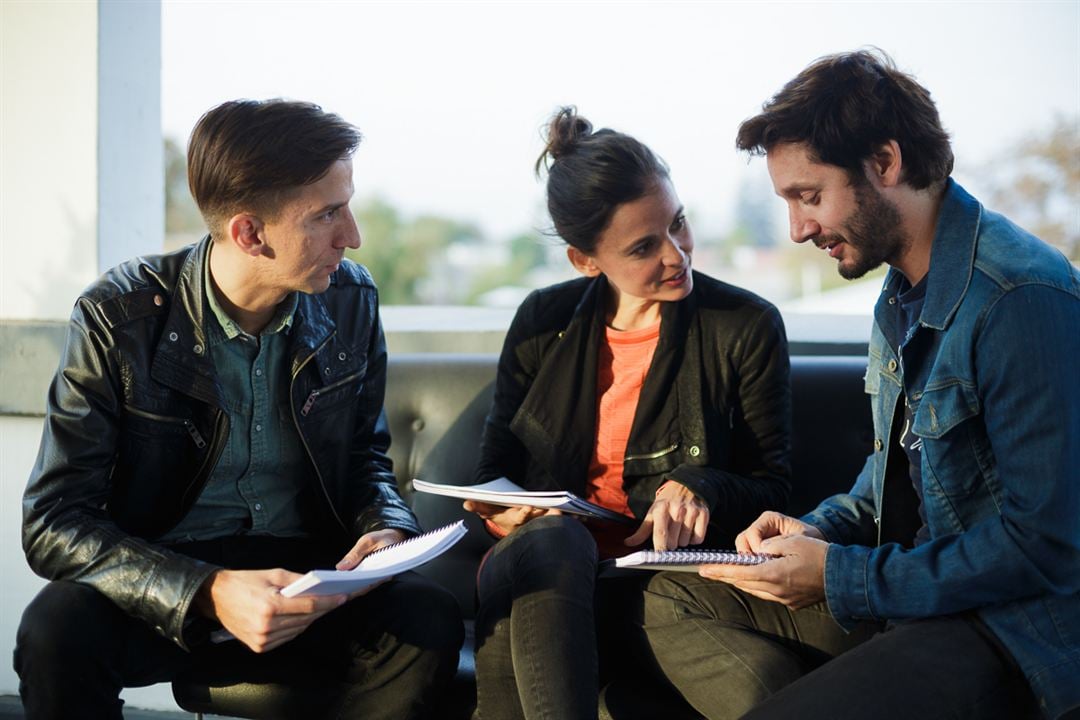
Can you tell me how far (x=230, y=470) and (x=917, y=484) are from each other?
1282mm

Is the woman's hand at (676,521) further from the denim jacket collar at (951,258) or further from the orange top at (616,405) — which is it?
the denim jacket collar at (951,258)

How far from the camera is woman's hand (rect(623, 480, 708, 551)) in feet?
6.75

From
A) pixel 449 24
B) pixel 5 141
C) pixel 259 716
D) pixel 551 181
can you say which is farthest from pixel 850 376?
pixel 449 24

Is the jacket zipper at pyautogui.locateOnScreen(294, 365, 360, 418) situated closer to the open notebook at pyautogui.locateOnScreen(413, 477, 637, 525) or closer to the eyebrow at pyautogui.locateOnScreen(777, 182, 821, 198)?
the open notebook at pyautogui.locateOnScreen(413, 477, 637, 525)

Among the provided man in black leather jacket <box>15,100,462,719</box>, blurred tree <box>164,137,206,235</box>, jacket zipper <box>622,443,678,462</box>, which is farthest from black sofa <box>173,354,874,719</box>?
blurred tree <box>164,137,206,235</box>

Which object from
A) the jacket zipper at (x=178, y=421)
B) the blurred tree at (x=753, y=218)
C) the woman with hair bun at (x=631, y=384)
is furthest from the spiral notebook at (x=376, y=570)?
the blurred tree at (x=753, y=218)

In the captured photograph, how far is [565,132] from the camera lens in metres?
2.46

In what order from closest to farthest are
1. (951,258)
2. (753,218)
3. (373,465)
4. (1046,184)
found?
(951,258), (373,465), (1046,184), (753,218)

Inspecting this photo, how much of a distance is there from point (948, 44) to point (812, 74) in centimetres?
188

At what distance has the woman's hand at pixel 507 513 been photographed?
6.97ft

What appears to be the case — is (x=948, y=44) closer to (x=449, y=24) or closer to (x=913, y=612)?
(x=913, y=612)

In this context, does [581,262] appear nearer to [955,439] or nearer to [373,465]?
[373,465]

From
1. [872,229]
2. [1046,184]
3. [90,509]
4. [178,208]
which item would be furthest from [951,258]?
[178,208]

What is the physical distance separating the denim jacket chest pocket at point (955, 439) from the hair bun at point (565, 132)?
1.02 m
